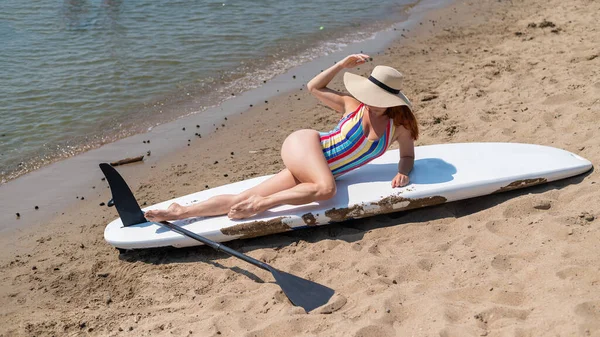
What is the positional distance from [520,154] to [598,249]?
1492 millimetres

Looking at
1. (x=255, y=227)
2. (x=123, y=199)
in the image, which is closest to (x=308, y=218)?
(x=255, y=227)

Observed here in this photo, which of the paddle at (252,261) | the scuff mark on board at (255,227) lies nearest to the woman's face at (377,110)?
the scuff mark on board at (255,227)

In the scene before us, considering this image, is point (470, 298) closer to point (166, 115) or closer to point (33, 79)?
point (166, 115)

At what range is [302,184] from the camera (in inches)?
179

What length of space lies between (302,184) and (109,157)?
9.52ft

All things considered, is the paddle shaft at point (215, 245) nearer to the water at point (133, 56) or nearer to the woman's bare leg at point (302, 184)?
the woman's bare leg at point (302, 184)

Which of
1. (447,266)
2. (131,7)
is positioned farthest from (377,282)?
(131,7)

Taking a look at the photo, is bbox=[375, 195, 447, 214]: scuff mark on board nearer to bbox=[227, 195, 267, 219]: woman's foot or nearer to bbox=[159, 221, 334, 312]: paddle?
bbox=[227, 195, 267, 219]: woman's foot

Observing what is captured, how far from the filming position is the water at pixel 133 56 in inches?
283

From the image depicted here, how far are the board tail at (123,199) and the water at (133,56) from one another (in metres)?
2.21

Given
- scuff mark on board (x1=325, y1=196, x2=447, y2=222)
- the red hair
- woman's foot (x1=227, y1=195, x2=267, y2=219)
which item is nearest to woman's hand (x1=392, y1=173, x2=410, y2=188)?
scuff mark on board (x1=325, y1=196, x2=447, y2=222)

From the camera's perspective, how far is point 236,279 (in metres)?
4.23

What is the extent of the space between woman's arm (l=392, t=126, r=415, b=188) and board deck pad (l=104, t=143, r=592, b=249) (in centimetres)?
6

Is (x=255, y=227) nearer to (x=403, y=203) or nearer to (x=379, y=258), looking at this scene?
(x=379, y=258)
